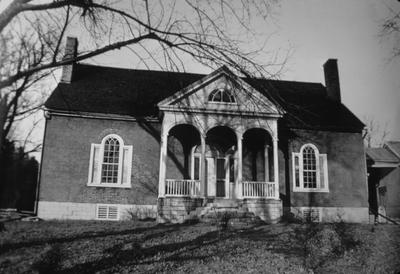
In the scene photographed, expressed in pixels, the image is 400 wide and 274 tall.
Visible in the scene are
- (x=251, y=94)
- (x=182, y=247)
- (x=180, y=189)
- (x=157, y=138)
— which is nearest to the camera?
(x=251, y=94)

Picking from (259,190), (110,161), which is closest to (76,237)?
(110,161)

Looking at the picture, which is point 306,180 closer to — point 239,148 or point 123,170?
point 239,148

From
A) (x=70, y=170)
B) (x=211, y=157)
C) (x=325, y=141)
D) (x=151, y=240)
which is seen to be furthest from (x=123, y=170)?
(x=325, y=141)

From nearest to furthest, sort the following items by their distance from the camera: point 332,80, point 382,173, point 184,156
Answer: point 184,156
point 382,173
point 332,80

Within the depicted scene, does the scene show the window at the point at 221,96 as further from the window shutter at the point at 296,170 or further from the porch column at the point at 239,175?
the window shutter at the point at 296,170

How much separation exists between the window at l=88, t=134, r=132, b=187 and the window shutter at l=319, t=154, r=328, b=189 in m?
8.39

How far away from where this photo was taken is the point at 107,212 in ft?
45.4

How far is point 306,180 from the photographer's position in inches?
617

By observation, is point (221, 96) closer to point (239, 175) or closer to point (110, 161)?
point (239, 175)

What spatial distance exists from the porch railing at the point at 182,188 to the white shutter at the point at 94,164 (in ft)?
9.38

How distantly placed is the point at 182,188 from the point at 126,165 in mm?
2562

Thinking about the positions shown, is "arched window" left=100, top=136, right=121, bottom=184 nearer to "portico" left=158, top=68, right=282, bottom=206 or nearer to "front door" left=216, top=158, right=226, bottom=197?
"portico" left=158, top=68, right=282, bottom=206

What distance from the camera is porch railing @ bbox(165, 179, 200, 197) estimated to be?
1355cm

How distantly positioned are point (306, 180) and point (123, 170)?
797 centimetres
